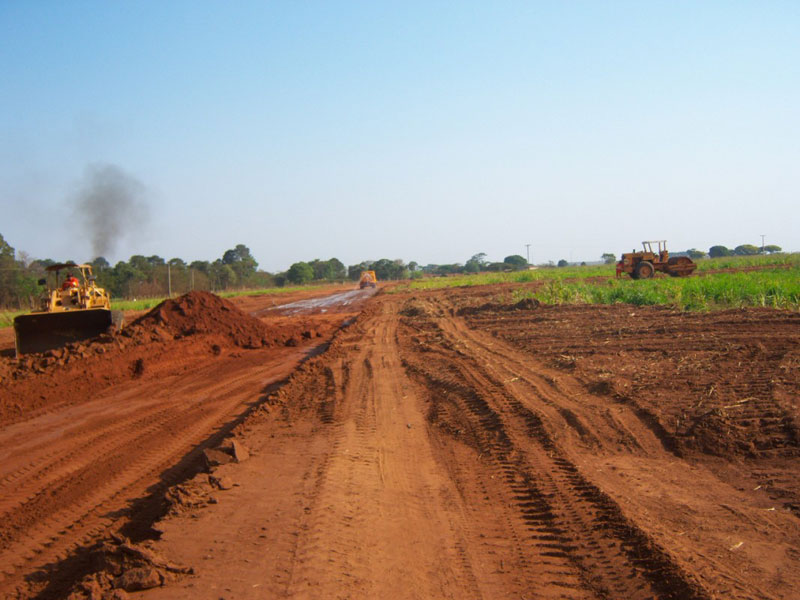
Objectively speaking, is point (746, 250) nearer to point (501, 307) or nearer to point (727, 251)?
point (727, 251)

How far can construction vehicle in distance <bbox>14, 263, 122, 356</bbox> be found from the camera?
16.2m

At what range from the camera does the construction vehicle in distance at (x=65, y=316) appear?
53.3ft

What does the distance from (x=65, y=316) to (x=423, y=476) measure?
14126 millimetres

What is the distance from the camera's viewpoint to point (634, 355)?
1152 centimetres

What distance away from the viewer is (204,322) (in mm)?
18438

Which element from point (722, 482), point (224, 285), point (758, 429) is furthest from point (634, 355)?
point (224, 285)

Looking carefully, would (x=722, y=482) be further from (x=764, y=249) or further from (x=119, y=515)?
(x=764, y=249)

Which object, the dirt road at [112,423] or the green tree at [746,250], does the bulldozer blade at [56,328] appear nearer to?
the dirt road at [112,423]

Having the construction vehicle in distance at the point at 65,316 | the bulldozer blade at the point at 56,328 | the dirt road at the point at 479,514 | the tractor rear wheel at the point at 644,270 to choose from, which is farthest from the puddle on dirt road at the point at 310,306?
the dirt road at the point at 479,514

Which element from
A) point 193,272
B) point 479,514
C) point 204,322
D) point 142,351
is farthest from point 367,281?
point 479,514

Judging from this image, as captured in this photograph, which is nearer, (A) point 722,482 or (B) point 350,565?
(B) point 350,565

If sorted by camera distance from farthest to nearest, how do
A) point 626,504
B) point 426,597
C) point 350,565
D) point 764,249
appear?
1. point 764,249
2. point 626,504
3. point 350,565
4. point 426,597

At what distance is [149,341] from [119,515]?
11.1 metres

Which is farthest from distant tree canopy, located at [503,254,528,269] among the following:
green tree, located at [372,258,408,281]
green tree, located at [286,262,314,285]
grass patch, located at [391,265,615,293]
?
grass patch, located at [391,265,615,293]
